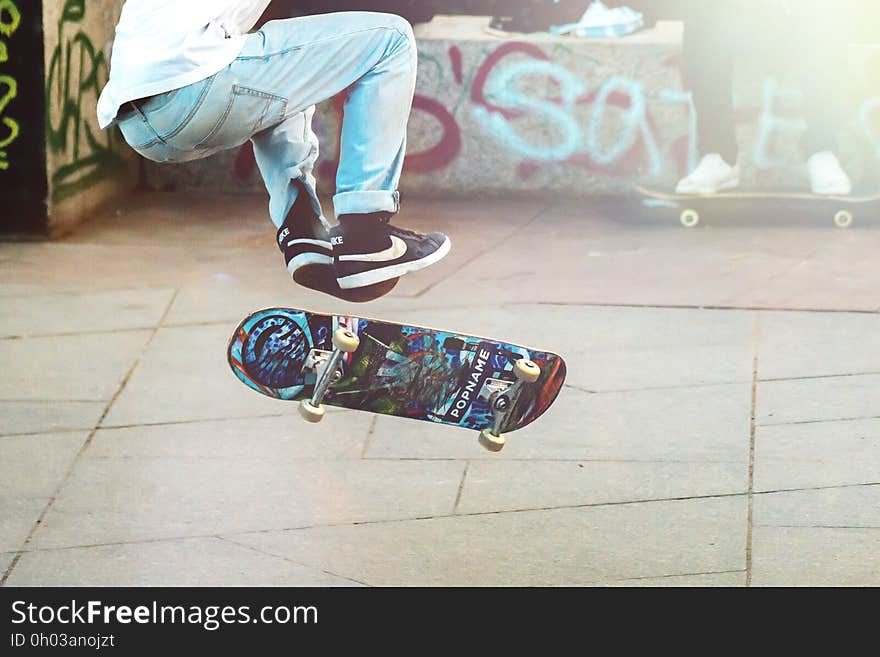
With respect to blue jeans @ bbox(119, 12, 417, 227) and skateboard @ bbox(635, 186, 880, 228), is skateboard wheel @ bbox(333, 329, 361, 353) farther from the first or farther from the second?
skateboard @ bbox(635, 186, 880, 228)

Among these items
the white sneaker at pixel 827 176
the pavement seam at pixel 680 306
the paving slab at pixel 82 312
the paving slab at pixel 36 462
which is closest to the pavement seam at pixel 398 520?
the paving slab at pixel 36 462

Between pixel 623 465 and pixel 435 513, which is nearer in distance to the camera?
pixel 435 513

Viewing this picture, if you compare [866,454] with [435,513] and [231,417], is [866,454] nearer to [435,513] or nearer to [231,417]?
[435,513]

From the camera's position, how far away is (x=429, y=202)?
10.7 metres

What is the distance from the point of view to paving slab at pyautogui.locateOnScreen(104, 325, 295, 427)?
6.36m

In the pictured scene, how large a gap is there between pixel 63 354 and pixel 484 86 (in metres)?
4.48

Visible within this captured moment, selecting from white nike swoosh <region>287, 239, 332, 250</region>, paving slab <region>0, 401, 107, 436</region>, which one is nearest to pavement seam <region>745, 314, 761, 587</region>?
white nike swoosh <region>287, 239, 332, 250</region>

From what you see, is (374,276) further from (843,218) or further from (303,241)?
(843,218)

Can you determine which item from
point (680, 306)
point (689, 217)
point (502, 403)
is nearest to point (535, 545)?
point (502, 403)

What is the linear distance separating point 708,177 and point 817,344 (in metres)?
2.63

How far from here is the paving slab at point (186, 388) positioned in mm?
6359

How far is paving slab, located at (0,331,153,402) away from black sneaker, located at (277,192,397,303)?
10.1 feet
